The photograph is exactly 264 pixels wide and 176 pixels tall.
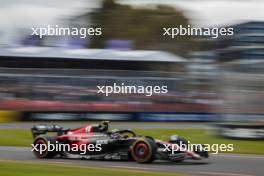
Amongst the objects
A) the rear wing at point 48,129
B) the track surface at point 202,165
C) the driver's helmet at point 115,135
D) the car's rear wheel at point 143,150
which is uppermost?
the rear wing at point 48,129

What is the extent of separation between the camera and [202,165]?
976 cm

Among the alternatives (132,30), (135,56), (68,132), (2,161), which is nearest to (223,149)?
(68,132)

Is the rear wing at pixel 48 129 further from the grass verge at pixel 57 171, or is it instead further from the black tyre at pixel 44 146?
the grass verge at pixel 57 171

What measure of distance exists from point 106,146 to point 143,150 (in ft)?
3.10

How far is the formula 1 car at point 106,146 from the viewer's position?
9.95 meters

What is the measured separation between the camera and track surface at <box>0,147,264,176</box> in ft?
29.1

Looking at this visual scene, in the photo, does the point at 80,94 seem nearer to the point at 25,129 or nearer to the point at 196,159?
the point at 25,129

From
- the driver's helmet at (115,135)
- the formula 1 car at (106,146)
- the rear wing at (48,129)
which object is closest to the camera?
the formula 1 car at (106,146)

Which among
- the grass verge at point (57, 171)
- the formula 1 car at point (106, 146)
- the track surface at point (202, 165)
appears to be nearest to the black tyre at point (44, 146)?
the formula 1 car at point (106, 146)

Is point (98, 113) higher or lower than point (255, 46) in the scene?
lower

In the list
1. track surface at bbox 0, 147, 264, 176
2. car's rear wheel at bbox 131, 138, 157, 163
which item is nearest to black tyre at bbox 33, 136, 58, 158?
track surface at bbox 0, 147, 264, 176

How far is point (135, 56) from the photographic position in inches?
812

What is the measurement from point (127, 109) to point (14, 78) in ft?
13.2

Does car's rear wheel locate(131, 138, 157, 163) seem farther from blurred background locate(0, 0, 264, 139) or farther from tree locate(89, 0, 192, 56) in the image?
tree locate(89, 0, 192, 56)
